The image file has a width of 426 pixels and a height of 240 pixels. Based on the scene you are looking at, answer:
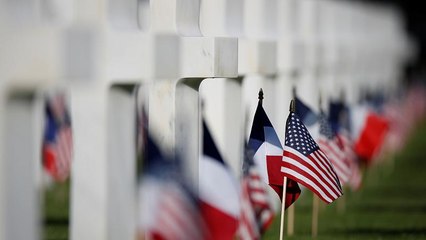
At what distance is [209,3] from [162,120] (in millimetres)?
2124

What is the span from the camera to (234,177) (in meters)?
11.8

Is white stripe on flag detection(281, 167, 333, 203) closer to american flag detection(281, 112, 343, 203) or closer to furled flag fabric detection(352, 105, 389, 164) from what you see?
american flag detection(281, 112, 343, 203)

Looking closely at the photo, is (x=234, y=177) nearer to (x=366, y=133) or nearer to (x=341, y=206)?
(x=341, y=206)

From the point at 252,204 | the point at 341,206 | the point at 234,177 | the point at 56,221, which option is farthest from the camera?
the point at 341,206

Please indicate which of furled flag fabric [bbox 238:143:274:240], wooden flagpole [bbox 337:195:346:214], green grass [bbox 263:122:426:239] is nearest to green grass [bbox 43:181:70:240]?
green grass [bbox 263:122:426:239]

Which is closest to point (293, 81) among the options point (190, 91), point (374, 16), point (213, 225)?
point (190, 91)

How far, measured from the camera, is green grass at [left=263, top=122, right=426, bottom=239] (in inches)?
613

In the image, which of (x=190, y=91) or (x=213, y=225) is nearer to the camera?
(x=213, y=225)

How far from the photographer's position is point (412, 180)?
77.8 feet

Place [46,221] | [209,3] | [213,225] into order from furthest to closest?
[46,221] → [209,3] → [213,225]

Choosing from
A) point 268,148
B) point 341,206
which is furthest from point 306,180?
point 341,206

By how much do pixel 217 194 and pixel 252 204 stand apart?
2.05 m

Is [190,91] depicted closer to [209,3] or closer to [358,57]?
[209,3]

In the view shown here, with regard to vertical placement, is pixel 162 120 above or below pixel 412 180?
above
